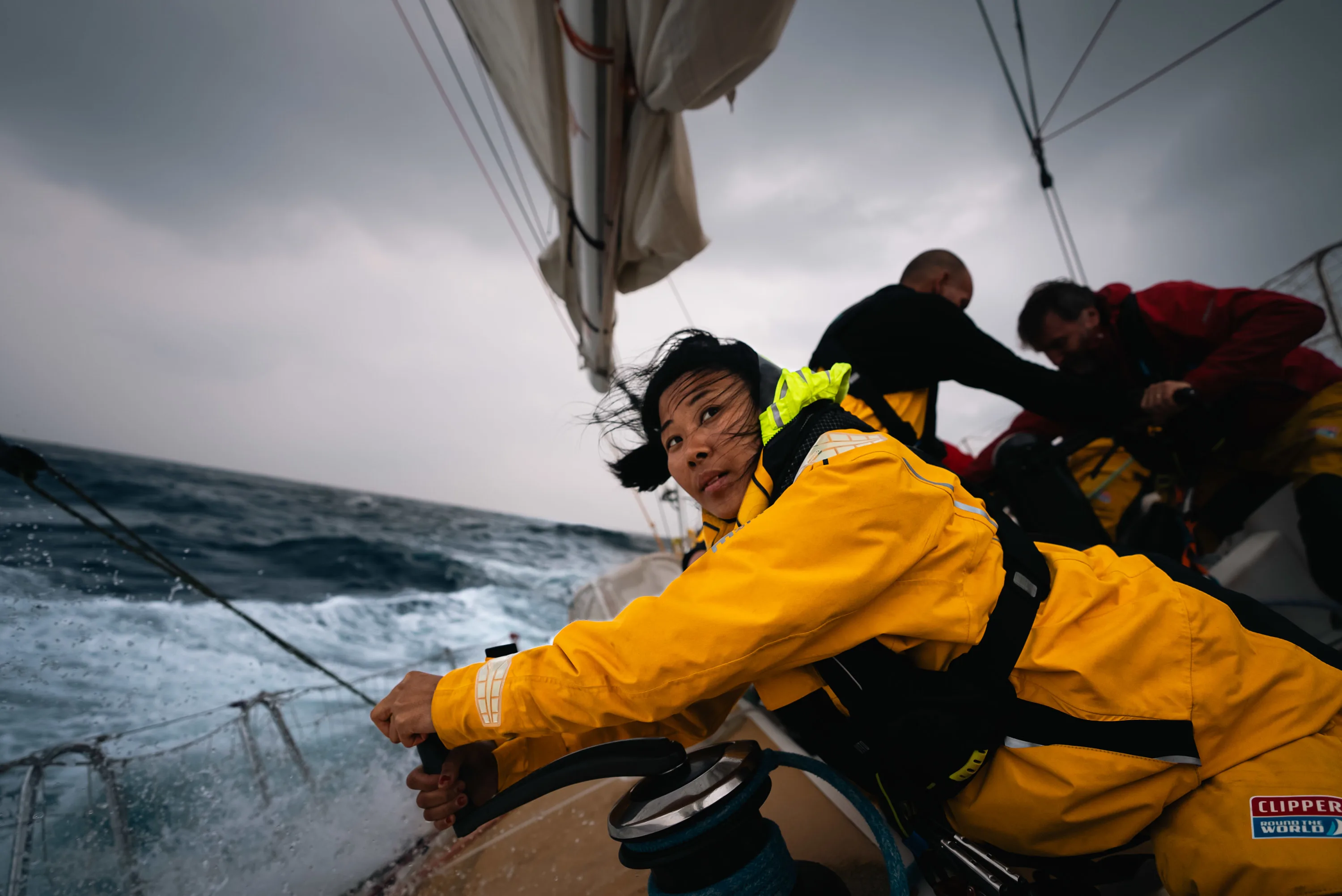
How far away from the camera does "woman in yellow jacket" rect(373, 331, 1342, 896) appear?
639mm

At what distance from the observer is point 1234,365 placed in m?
1.65

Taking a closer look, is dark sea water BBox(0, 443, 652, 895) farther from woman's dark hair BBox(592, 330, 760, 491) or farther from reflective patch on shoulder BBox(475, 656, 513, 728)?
woman's dark hair BBox(592, 330, 760, 491)

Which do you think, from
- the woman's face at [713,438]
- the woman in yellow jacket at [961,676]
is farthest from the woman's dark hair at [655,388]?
the woman in yellow jacket at [961,676]

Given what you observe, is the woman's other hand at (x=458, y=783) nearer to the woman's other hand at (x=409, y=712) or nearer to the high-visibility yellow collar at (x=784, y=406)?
the woman's other hand at (x=409, y=712)

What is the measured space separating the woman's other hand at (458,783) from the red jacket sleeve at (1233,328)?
Answer: 7.61 feet

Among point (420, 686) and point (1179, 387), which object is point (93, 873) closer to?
point (420, 686)

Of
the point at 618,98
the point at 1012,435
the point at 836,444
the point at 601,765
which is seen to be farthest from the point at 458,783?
the point at 618,98

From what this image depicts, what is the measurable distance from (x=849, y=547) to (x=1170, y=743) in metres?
0.51

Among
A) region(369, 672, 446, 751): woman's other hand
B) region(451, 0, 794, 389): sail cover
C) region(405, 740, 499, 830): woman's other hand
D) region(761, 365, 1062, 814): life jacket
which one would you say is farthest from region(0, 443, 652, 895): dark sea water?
region(451, 0, 794, 389): sail cover

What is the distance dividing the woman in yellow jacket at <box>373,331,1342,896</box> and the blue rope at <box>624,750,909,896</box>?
0.06m

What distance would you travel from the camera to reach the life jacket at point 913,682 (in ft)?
2.37

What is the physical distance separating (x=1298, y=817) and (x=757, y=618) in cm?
73

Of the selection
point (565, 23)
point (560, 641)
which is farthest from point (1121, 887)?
point (565, 23)

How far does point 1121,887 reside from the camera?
3.02 feet
